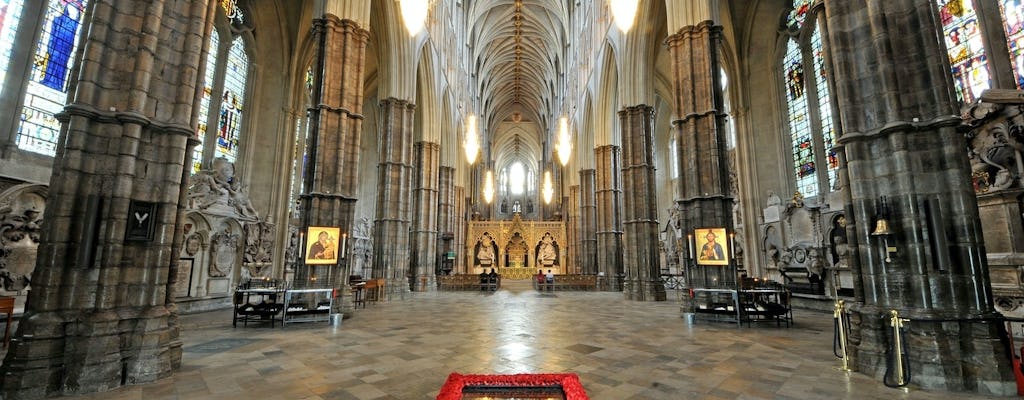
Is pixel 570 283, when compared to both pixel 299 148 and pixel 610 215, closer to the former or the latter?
pixel 610 215

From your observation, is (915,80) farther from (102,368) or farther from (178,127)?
(102,368)

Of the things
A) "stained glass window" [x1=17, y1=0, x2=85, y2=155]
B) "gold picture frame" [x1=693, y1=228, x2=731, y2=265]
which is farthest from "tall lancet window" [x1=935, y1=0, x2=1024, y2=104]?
"stained glass window" [x1=17, y1=0, x2=85, y2=155]

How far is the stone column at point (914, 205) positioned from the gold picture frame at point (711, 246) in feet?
16.0

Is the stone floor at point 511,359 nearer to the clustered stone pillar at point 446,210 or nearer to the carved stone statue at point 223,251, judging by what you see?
the carved stone statue at point 223,251

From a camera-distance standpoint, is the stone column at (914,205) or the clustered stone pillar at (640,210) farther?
the clustered stone pillar at (640,210)

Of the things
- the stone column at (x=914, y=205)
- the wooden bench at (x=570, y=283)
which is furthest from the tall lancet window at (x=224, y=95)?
the stone column at (x=914, y=205)

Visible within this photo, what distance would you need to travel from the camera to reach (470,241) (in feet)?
113

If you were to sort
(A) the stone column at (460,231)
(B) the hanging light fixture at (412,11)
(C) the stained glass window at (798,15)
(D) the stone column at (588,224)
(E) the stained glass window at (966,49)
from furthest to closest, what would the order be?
(A) the stone column at (460,231), (D) the stone column at (588,224), (C) the stained glass window at (798,15), (B) the hanging light fixture at (412,11), (E) the stained glass window at (966,49)

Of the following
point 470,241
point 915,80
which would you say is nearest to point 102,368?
point 915,80

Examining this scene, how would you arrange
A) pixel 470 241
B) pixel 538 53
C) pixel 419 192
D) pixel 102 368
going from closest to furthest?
pixel 102 368 → pixel 419 192 → pixel 470 241 → pixel 538 53

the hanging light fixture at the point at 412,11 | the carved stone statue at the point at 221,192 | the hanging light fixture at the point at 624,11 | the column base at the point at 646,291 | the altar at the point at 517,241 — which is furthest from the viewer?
the altar at the point at 517,241

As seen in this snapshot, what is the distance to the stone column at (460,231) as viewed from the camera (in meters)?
32.6

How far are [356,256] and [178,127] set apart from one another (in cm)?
1786

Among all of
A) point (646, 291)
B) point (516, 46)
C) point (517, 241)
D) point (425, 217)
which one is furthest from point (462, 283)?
point (516, 46)
